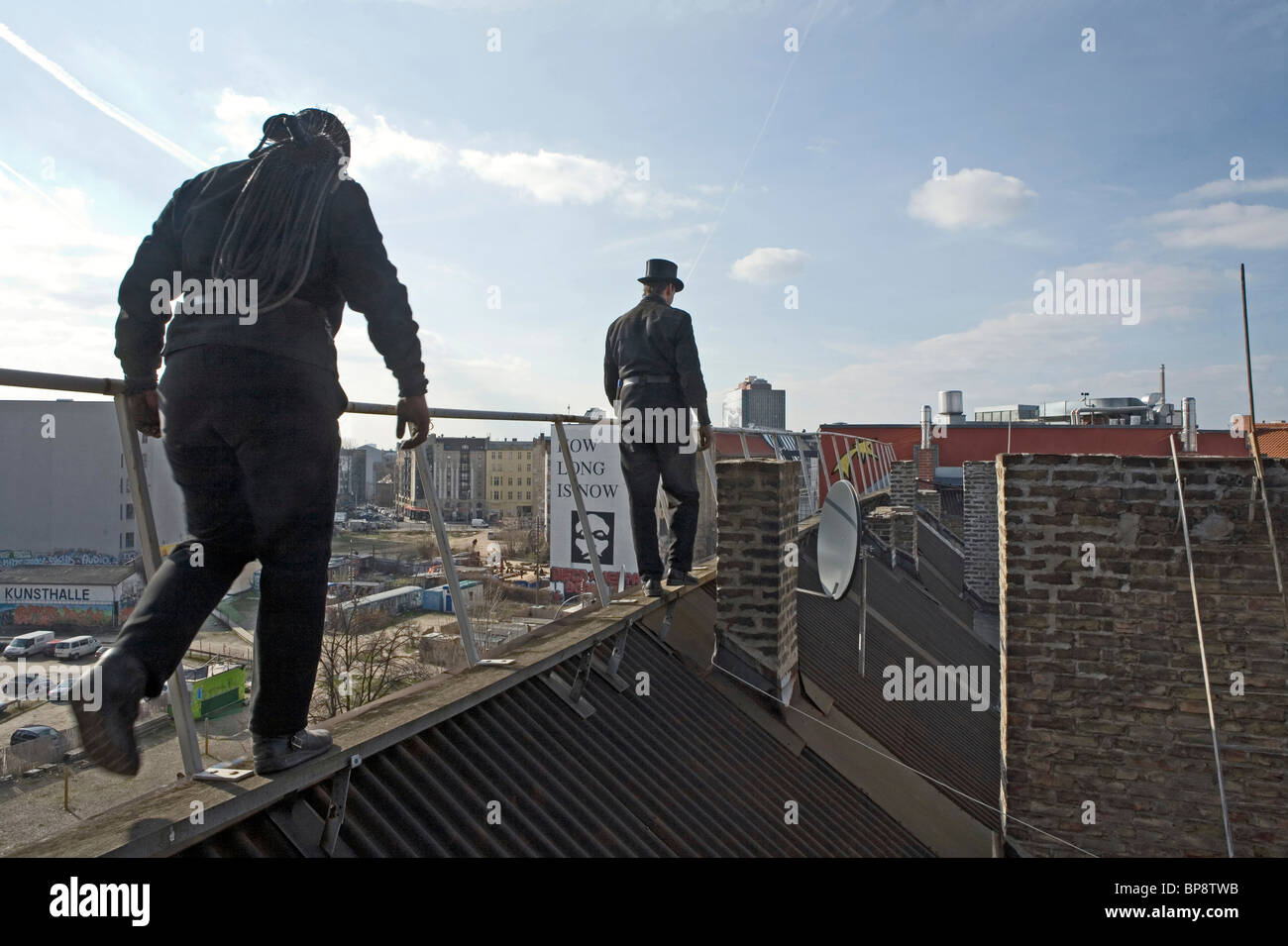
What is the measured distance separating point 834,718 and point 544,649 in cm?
311

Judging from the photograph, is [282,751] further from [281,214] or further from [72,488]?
[281,214]

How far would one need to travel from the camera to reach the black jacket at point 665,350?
512 cm

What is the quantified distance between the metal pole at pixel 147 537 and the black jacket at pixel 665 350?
3380mm

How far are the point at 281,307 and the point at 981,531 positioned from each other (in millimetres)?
17289

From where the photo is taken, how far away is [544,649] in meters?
3.83

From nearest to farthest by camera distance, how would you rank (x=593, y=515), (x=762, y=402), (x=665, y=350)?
(x=665, y=350) < (x=593, y=515) < (x=762, y=402)

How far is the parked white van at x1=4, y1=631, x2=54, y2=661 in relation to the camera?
168 cm

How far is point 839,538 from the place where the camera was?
18.0 feet

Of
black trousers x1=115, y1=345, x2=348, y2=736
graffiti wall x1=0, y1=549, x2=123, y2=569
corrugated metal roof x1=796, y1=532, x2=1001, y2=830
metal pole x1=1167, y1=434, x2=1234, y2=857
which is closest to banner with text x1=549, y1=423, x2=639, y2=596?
corrugated metal roof x1=796, y1=532, x2=1001, y2=830

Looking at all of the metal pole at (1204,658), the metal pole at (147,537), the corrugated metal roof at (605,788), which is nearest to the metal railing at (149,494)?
the metal pole at (147,537)

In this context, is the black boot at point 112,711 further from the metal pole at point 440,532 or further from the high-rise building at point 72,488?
the metal pole at point 440,532

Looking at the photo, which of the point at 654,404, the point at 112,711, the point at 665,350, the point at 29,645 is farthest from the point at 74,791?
the point at 665,350

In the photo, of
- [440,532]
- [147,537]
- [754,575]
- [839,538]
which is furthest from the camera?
[839,538]
